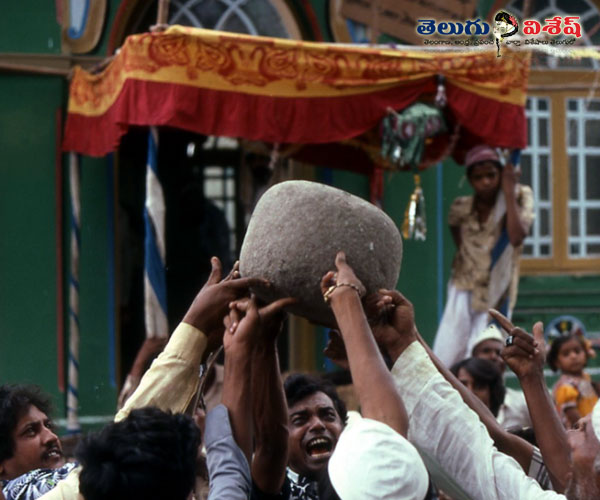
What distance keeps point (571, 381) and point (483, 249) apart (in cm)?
115

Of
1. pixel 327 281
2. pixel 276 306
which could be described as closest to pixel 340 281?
pixel 327 281

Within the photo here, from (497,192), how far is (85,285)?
9.70 feet

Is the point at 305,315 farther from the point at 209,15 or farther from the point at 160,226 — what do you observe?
the point at 209,15

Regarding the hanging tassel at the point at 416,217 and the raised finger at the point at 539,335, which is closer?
the raised finger at the point at 539,335

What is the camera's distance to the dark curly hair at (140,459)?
8.00 feet

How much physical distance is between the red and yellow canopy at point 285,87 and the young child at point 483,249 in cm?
25

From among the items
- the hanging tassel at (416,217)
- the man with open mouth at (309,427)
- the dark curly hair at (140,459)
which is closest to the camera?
the dark curly hair at (140,459)

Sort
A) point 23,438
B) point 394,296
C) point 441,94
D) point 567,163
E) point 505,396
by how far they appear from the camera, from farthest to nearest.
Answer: point 567,163, point 441,94, point 505,396, point 23,438, point 394,296

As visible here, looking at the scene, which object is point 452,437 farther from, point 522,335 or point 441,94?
point 441,94

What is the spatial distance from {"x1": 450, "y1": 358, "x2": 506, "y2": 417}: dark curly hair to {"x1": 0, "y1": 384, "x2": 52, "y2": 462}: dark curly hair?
216 cm

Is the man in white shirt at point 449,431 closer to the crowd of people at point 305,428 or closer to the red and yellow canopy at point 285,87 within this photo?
the crowd of people at point 305,428

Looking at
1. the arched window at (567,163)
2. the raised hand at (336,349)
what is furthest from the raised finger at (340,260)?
the arched window at (567,163)

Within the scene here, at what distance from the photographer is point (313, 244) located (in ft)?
10.1

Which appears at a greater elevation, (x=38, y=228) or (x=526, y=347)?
(x=526, y=347)
